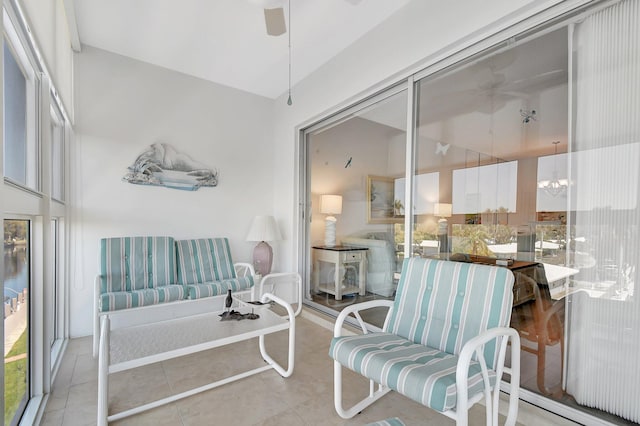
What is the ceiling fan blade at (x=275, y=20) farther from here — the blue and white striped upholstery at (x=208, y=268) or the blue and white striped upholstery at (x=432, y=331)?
the blue and white striped upholstery at (x=208, y=268)

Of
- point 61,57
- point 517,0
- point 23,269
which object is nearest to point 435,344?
point 517,0

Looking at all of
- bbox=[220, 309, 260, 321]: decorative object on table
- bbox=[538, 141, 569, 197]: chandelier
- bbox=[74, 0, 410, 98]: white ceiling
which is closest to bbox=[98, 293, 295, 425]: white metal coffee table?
bbox=[220, 309, 260, 321]: decorative object on table

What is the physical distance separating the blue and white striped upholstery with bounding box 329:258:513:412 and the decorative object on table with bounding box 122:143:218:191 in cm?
256

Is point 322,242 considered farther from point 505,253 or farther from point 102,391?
point 102,391

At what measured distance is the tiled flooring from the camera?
1742 mm

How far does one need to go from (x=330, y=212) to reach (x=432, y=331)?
75.8 inches

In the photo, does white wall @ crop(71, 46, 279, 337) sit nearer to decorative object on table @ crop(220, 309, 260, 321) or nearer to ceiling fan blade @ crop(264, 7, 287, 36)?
decorative object on table @ crop(220, 309, 260, 321)

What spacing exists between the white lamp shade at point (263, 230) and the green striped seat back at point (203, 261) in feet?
1.08

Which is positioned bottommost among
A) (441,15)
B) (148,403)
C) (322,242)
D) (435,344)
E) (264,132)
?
(148,403)

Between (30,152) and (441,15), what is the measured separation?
2.79 m

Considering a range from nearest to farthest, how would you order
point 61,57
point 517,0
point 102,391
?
1. point 102,391
2. point 517,0
3. point 61,57

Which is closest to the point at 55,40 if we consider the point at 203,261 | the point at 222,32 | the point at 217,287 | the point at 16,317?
the point at 222,32

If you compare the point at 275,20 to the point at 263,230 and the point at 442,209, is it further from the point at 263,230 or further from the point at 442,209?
the point at 263,230

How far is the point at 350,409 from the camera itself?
1781mm
